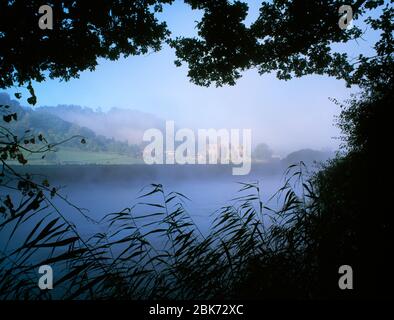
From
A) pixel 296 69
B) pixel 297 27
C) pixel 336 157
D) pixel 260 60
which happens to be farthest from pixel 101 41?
pixel 336 157

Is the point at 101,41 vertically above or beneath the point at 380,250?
above

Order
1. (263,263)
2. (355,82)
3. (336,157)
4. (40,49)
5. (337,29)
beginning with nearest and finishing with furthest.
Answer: (263,263) < (40,49) < (337,29) < (355,82) < (336,157)

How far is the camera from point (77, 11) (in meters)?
5.56

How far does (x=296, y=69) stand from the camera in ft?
27.0

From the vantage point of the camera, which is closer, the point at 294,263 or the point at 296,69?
the point at 294,263

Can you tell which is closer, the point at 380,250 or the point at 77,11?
the point at 380,250

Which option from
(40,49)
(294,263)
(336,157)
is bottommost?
(294,263)

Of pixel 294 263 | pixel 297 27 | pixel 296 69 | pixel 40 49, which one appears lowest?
pixel 294 263

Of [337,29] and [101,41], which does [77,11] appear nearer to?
[101,41]
